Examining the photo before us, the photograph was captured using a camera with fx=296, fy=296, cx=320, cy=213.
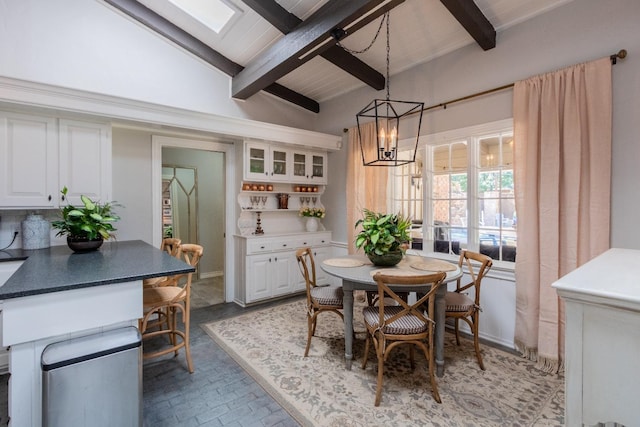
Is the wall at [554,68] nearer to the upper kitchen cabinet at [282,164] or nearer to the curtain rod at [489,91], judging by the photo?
the curtain rod at [489,91]

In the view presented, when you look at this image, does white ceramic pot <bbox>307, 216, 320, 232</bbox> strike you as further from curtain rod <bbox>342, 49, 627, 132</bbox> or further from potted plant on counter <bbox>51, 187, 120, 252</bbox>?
potted plant on counter <bbox>51, 187, 120, 252</bbox>

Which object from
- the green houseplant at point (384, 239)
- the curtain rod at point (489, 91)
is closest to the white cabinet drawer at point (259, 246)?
the green houseplant at point (384, 239)

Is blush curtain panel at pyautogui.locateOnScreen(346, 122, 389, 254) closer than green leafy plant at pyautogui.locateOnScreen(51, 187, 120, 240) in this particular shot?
No

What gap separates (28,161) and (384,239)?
3184 millimetres

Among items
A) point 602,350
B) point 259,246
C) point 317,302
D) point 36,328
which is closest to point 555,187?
point 602,350

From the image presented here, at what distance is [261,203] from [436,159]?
2.42 metres

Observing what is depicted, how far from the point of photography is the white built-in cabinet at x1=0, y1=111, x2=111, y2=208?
2533 millimetres

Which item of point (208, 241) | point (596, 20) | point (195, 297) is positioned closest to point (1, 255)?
point (195, 297)

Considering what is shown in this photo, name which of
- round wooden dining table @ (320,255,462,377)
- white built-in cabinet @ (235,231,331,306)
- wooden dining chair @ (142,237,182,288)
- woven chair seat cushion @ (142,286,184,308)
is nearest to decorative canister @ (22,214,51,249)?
wooden dining chair @ (142,237,182,288)

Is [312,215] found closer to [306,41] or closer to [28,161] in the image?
[306,41]

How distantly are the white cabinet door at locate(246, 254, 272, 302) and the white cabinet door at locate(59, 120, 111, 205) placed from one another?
1784 mm

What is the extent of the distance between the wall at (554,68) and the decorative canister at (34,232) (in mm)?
4001

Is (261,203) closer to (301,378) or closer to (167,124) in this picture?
(167,124)

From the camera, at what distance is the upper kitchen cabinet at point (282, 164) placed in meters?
3.96
